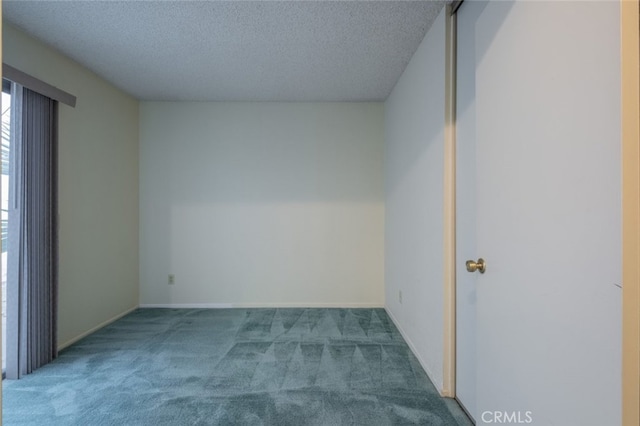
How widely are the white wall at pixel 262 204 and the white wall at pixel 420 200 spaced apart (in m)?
0.54

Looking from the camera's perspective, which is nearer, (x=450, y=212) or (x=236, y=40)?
(x=450, y=212)

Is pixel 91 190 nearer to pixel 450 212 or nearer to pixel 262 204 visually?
pixel 262 204

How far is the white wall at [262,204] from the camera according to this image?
363 cm

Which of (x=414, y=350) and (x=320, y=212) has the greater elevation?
(x=320, y=212)

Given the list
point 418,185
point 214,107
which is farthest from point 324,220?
point 214,107

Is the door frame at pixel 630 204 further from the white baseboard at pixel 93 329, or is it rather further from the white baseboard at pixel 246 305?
the white baseboard at pixel 93 329

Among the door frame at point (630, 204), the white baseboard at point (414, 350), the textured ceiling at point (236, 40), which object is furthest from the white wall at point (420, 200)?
the door frame at point (630, 204)

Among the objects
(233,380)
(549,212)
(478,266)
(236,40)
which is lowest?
(233,380)

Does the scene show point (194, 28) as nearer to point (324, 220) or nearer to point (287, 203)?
point (287, 203)

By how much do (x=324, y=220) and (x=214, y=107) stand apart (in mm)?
1841

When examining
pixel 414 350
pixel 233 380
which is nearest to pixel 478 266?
pixel 414 350

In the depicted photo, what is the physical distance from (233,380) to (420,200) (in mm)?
1805

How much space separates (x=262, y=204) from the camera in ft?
12.0

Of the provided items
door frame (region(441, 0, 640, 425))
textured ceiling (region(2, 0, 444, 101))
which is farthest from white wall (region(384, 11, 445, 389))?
door frame (region(441, 0, 640, 425))
